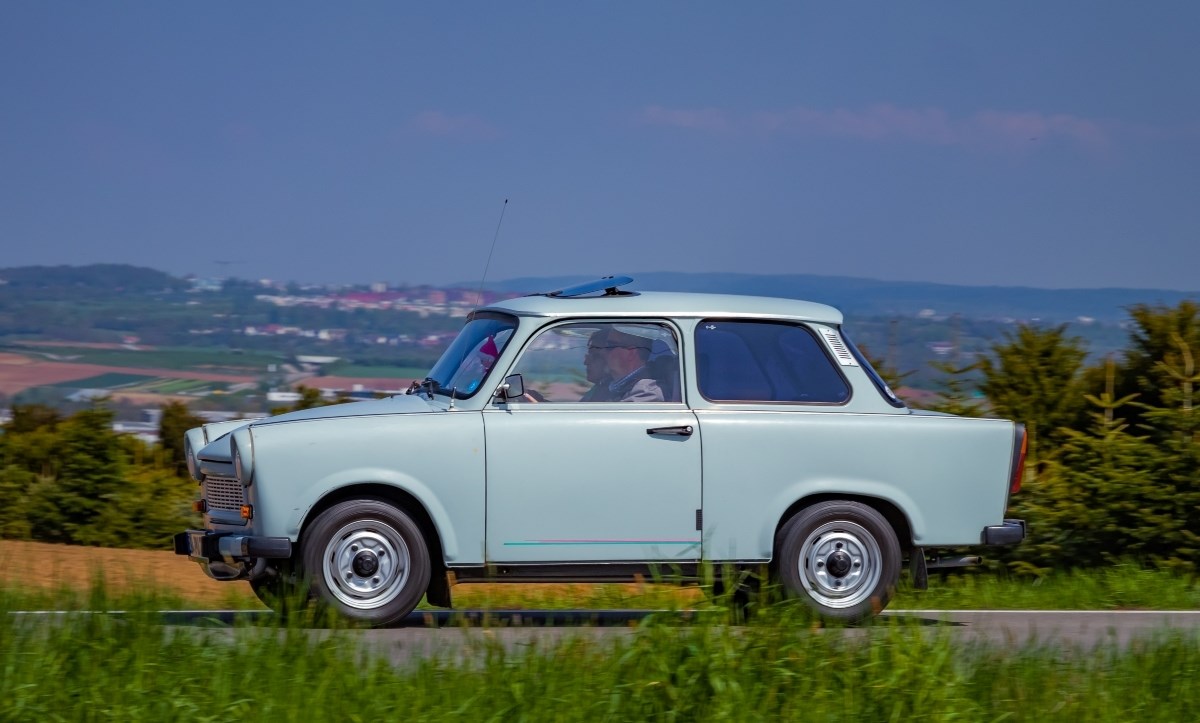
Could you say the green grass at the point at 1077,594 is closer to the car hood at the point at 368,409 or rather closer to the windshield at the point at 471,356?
the windshield at the point at 471,356

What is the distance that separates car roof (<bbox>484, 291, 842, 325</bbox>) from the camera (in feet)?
25.9

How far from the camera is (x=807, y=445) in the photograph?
25.2ft

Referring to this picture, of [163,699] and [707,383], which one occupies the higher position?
[707,383]

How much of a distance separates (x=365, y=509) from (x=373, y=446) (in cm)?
32

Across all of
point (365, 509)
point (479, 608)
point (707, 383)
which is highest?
point (707, 383)

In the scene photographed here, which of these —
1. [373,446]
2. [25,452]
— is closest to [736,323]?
[373,446]

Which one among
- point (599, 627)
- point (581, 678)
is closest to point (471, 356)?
point (599, 627)

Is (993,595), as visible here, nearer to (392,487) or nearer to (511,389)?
(511,389)

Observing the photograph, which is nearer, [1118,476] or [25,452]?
[1118,476]

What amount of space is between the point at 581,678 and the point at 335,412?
273 cm

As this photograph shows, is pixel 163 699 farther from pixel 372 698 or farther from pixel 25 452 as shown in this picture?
pixel 25 452

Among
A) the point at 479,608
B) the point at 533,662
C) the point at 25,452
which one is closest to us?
the point at 533,662

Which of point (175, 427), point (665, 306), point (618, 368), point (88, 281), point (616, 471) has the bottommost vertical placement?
point (175, 427)

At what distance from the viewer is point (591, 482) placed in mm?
7492
